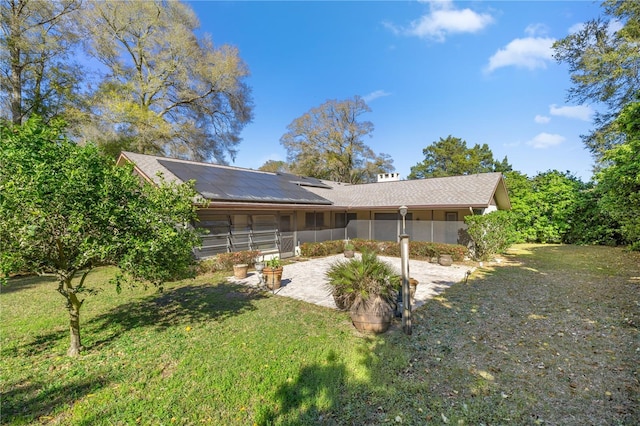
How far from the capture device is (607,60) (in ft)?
47.1

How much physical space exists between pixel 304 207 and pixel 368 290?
871 centimetres

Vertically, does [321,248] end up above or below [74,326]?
above

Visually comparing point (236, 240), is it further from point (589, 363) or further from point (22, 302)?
point (589, 363)

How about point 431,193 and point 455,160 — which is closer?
point 431,193

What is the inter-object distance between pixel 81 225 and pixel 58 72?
740 inches

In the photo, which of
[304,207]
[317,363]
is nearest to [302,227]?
[304,207]

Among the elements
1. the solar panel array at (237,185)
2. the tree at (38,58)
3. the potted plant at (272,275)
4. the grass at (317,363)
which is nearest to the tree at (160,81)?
the tree at (38,58)

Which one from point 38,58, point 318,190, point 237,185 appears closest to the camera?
point 237,185

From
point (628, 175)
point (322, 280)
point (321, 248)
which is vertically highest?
point (628, 175)

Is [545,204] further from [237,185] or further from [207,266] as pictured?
[207,266]

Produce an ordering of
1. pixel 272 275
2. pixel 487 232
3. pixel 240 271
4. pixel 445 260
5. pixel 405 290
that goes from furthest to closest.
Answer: pixel 487 232 → pixel 445 260 → pixel 240 271 → pixel 272 275 → pixel 405 290

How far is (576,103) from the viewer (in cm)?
1695

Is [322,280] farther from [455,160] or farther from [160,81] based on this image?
[455,160]

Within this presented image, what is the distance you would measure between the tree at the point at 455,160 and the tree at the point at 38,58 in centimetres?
3772
